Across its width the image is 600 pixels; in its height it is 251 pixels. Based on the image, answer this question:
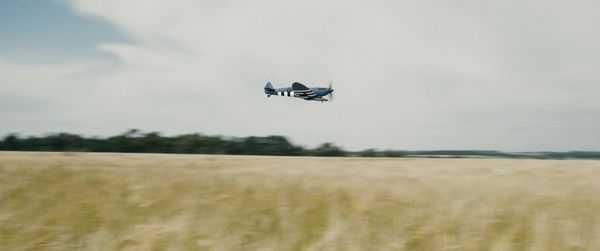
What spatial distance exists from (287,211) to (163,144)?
29.4ft

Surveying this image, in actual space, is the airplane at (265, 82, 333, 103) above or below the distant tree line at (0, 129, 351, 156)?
above

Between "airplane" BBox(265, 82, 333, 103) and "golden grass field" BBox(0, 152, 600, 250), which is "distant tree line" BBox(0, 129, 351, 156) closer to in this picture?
"airplane" BBox(265, 82, 333, 103)

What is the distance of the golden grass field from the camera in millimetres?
5148

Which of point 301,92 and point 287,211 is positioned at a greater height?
point 301,92

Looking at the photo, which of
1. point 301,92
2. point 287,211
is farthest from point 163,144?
point 287,211

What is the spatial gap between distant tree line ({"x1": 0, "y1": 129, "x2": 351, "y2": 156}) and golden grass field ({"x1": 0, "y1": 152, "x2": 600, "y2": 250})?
647 centimetres

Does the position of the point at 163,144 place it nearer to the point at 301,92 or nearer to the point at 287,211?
the point at 301,92

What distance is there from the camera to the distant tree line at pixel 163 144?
1293 cm

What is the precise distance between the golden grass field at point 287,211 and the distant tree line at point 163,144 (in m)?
6.47

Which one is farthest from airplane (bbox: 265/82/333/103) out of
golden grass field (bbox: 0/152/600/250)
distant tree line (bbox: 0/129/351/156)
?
golden grass field (bbox: 0/152/600/250)

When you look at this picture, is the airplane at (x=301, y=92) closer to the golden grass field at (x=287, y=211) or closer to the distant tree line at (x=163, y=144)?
the distant tree line at (x=163, y=144)

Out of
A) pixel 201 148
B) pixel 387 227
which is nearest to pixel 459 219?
pixel 387 227

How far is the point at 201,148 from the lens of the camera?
13.4 meters

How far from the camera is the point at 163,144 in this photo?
13656mm
